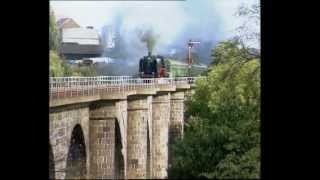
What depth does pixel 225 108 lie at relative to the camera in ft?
5.41

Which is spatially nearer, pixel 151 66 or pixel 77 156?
pixel 151 66

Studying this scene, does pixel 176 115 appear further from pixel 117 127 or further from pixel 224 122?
pixel 117 127

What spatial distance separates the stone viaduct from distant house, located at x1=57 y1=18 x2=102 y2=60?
0.12 metres

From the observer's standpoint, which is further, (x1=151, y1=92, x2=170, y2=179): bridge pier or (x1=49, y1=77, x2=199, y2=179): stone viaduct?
(x1=49, y1=77, x2=199, y2=179): stone viaduct

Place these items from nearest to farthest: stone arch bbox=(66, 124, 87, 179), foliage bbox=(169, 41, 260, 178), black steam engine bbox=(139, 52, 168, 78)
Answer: foliage bbox=(169, 41, 260, 178)
black steam engine bbox=(139, 52, 168, 78)
stone arch bbox=(66, 124, 87, 179)

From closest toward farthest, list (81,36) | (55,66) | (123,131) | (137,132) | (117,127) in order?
(55,66), (81,36), (137,132), (123,131), (117,127)

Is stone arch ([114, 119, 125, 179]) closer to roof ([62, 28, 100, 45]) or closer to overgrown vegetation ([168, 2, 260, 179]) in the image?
overgrown vegetation ([168, 2, 260, 179])

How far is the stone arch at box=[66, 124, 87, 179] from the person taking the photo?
1.76 meters

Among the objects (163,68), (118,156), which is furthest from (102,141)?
(163,68)

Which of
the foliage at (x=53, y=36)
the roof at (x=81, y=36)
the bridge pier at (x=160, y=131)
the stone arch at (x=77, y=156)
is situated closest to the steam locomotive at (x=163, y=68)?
the bridge pier at (x=160, y=131)

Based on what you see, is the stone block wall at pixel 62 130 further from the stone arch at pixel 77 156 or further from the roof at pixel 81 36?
the roof at pixel 81 36

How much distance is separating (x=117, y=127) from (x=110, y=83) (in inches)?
13.6

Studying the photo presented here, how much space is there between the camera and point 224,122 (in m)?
1.61

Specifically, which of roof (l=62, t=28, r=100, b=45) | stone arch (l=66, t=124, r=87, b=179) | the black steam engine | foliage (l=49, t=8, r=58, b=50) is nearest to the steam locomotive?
the black steam engine
